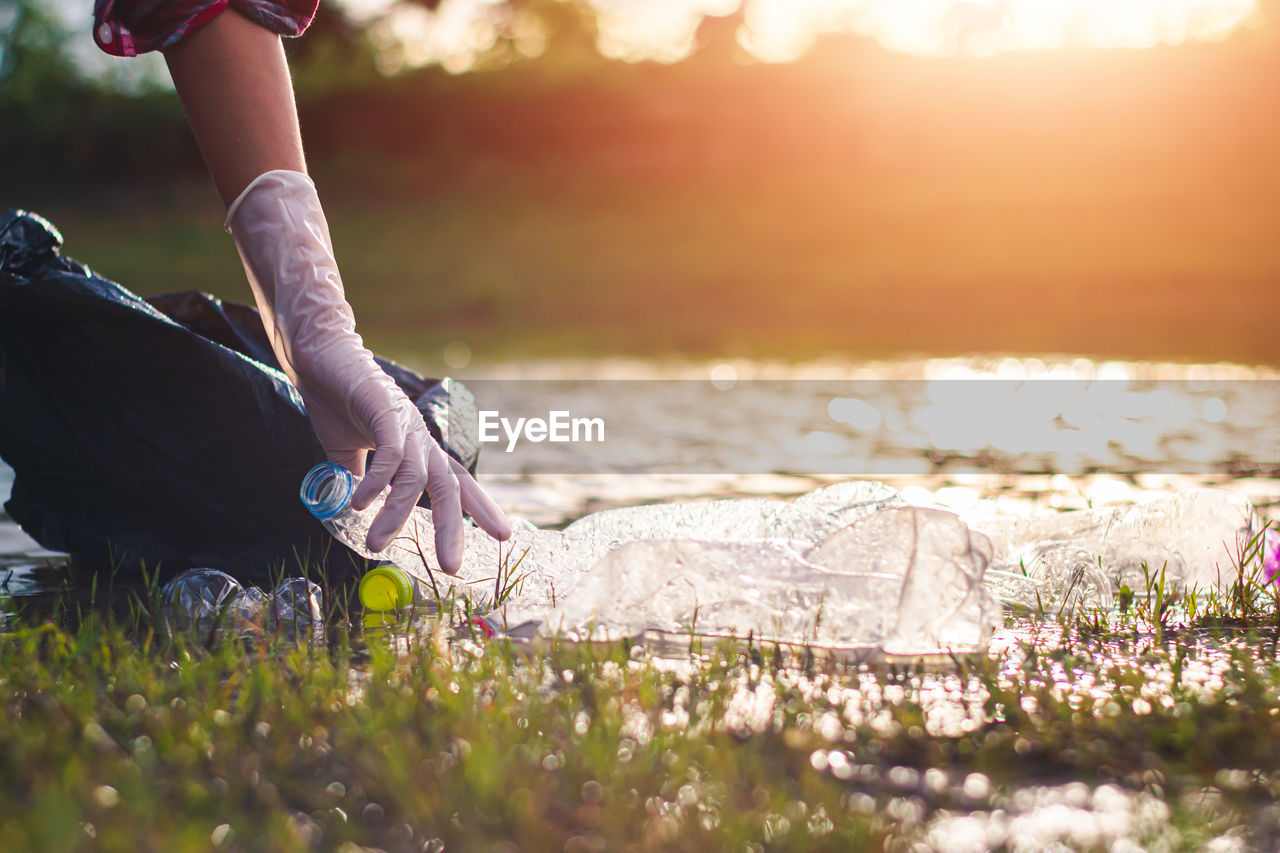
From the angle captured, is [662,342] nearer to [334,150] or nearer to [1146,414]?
[1146,414]

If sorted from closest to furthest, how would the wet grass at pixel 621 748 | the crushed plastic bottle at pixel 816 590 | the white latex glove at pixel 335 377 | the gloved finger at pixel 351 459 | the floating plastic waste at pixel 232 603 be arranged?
the wet grass at pixel 621 748 < the crushed plastic bottle at pixel 816 590 < the floating plastic waste at pixel 232 603 < the white latex glove at pixel 335 377 < the gloved finger at pixel 351 459

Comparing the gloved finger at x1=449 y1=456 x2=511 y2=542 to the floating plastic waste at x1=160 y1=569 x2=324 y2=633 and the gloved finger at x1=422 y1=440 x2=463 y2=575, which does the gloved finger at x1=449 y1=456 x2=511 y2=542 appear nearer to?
the gloved finger at x1=422 y1=440 x2=463 y2=575

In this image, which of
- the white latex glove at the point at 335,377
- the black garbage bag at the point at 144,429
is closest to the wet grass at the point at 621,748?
the white latex glove at the point at 335,377

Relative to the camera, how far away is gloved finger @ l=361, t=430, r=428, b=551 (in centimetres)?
250

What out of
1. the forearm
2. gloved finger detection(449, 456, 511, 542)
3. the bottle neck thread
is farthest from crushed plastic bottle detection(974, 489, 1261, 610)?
the forearm

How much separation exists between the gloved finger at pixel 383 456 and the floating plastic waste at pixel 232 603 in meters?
0.25

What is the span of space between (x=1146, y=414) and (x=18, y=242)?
6809 mm

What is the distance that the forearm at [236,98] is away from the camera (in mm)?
2703

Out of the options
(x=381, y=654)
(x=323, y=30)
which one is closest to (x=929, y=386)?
(x=381, y=654)

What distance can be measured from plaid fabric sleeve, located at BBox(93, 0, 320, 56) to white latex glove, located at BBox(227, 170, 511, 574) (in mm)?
365

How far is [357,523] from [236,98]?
1.05m

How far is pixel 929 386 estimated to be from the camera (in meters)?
10.3

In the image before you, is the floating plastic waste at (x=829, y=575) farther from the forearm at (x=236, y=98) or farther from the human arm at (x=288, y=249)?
the forearm at (x=236, y=98)

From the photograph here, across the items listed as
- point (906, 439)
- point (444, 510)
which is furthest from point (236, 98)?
point (906, 439)
